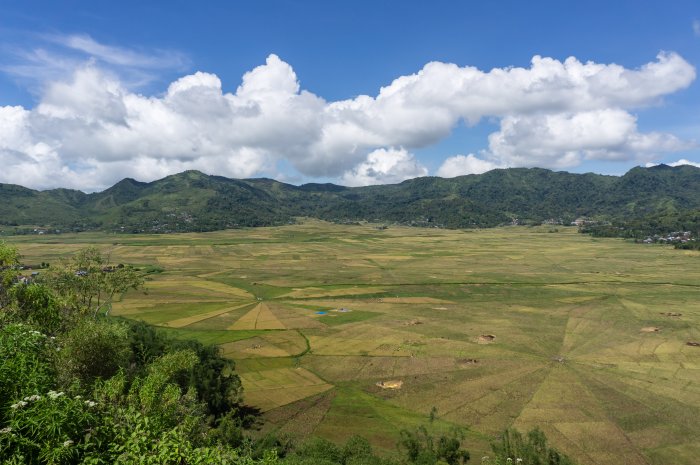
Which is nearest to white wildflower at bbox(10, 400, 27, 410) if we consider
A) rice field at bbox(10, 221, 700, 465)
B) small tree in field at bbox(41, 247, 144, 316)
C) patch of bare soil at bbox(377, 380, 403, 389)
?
small tree in field at bbox(41, 247, 144, 316)

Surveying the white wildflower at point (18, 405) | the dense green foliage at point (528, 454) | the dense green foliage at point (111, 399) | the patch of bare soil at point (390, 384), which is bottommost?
the patch of bare soil at point (390, 384)

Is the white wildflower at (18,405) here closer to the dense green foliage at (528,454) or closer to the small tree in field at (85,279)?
the dense green foliage at (528,454)

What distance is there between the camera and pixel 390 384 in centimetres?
7988

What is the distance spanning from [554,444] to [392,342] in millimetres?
50788

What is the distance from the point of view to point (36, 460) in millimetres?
15875

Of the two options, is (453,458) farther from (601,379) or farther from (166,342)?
(166,342)

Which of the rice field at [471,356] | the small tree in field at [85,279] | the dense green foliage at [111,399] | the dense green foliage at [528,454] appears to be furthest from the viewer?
the small tree in field at [85,279]

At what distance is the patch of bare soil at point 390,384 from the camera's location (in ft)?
258

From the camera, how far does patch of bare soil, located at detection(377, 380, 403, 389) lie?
258 feet

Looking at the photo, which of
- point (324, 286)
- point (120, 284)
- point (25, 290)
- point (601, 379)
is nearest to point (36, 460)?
point (25, 290)

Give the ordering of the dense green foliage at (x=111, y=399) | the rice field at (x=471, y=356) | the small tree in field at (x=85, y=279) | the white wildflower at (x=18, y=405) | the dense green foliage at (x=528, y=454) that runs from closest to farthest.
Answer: the white wildflower at (x=18, y=405), the dense green foliage at (x=111, y=399), the dense green foliage at (x=528, y=454), the rice field at (x=471, y=356), the small tree in field at (x=85, y=279)

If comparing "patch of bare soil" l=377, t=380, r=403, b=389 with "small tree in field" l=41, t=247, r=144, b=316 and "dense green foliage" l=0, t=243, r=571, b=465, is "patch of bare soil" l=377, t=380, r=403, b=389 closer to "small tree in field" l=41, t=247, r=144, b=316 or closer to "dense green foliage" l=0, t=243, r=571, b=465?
"dense green foliage" l=0, t=243, r=571, b=465

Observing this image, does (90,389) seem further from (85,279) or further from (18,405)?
(85,279)

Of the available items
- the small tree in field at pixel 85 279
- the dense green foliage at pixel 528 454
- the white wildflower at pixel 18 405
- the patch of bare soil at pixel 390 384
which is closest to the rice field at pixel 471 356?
the patch of bare soil at pixel 390 384
